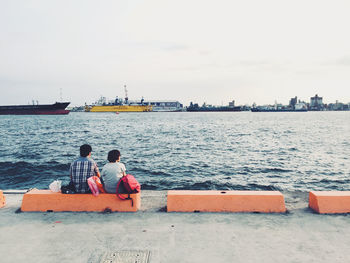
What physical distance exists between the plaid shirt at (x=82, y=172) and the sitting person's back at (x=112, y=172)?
0.79ft

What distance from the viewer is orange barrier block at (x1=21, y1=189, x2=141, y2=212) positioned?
212 inches

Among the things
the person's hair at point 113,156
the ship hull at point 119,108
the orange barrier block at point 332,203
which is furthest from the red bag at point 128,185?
the ship hull at point 119,108

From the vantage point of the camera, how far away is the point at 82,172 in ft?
17.5

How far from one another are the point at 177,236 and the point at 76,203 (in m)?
2.20

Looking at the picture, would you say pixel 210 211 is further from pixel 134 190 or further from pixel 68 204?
pixel 68 204

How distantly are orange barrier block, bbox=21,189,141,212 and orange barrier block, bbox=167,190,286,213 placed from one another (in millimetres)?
832

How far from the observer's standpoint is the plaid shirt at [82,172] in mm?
5293

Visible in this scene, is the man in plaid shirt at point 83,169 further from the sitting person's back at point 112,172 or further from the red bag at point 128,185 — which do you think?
the red bag at point 128,185

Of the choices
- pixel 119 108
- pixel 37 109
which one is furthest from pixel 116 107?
pixel 37 109

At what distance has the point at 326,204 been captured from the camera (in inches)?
206

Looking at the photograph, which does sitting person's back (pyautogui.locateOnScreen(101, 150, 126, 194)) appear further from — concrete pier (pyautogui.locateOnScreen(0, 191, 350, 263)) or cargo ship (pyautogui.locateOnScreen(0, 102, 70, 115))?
cargo ship (pyautogui.locateOnScreen(0, 102, 70, 115))

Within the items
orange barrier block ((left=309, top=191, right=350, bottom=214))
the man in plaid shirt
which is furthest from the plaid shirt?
orange barrier block ((left=309, top=191, right=350, bottom=214))

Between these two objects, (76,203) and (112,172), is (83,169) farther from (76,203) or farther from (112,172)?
(76,203)

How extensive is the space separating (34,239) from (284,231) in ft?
12.6
